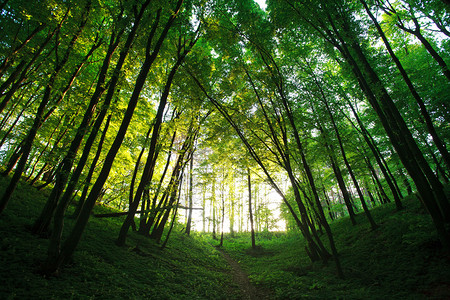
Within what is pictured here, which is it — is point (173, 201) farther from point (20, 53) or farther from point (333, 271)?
point (20, 53)

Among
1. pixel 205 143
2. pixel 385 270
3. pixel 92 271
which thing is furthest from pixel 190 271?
pixel 385 270

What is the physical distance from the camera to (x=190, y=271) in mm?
7461

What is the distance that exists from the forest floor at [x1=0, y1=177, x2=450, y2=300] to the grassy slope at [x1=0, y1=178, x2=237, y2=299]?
0.01m

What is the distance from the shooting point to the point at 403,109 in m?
12.3

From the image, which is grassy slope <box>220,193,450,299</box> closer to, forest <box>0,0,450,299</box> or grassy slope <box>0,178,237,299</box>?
forest <box>0,0,450,299</box>

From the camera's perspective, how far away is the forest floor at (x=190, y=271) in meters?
3.67

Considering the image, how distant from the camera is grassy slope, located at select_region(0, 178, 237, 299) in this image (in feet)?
10.9

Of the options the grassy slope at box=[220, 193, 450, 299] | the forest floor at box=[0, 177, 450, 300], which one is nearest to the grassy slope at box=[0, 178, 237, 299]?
the forest floor at box=[0, 177, 450, 300]

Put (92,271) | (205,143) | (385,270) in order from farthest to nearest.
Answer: (205,143) → (385,270) → (92,271)

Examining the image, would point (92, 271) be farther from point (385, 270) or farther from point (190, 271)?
point (385, 270)

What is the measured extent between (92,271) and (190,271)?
4.18 m

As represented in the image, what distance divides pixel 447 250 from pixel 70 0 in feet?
46.3

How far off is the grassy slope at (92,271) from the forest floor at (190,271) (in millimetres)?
14

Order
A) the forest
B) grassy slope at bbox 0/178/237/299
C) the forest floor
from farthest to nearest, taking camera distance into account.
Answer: the forest
the forest floor
grassy slope at bbox 0/178/237/299
